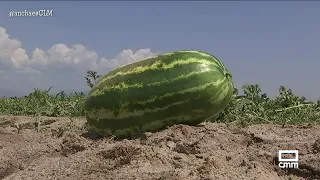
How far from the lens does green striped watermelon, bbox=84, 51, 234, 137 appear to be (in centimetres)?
404

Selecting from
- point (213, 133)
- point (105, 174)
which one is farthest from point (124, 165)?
point (213, 133)

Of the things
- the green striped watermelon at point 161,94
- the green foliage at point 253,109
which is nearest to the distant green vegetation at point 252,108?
the green foliage at point 253,109

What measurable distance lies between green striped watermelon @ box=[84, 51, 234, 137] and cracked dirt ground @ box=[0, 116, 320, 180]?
19 cm

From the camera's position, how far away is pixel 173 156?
2979mm

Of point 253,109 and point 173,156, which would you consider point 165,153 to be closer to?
point 173,156

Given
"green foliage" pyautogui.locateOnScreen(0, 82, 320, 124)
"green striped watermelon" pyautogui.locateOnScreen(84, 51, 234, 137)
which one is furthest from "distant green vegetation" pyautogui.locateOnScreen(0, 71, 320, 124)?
"green striped watermelon" pyautogui.locateOnScreen(84, 51, 234, 137)

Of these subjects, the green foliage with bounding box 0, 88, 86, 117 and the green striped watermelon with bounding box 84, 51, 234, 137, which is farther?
the green foliage with bounding box 0, 88, 86, 117

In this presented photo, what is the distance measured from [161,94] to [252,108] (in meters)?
2.30

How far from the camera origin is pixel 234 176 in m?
2.66

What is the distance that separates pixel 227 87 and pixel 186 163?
1.55 metres

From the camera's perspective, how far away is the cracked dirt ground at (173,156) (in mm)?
2738

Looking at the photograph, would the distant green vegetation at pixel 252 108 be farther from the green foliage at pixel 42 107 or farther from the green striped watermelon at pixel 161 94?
the green striped watermelon at pixel 161 94

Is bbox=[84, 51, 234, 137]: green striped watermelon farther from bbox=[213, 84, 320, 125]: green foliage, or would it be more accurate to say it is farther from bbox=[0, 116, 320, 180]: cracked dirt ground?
bbox=[213, 84, 320, 125]: green foliage

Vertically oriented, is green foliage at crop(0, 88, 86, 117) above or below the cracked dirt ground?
above
